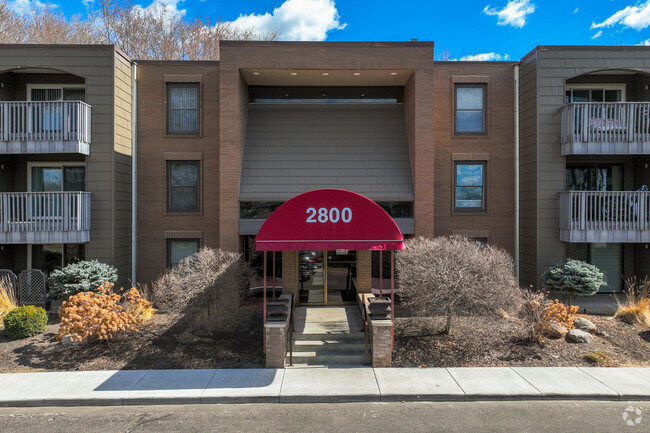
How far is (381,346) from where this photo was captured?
906cm

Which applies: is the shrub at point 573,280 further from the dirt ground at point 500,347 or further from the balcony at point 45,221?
the balcony at point 45,221

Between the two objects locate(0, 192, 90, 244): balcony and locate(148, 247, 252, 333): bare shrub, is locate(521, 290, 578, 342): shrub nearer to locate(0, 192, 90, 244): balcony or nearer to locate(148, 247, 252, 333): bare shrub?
locate(148, 247, 252, 333): bare shrub

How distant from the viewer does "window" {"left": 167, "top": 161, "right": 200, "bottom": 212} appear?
14805mm

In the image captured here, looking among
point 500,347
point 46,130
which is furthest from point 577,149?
point 46,130

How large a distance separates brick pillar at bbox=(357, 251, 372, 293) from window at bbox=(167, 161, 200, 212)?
6.31 m

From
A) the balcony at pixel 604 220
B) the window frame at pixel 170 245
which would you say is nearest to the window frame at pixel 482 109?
the balcony at pixel 604 220

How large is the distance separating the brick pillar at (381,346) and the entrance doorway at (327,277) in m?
4.30

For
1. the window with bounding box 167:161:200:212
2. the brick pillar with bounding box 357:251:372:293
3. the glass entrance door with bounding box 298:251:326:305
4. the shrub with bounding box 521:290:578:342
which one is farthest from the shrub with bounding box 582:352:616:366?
the window with bounding box 167:161:200:212

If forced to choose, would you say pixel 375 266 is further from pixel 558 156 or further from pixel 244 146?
pixel 558 156

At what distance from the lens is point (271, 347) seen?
8984mm

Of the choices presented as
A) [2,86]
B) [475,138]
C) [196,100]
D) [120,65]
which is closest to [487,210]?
[475,138]

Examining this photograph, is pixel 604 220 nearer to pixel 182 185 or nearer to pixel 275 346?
pixel 275 346

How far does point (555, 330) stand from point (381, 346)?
4703 millimetres

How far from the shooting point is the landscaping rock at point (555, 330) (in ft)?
33.5
